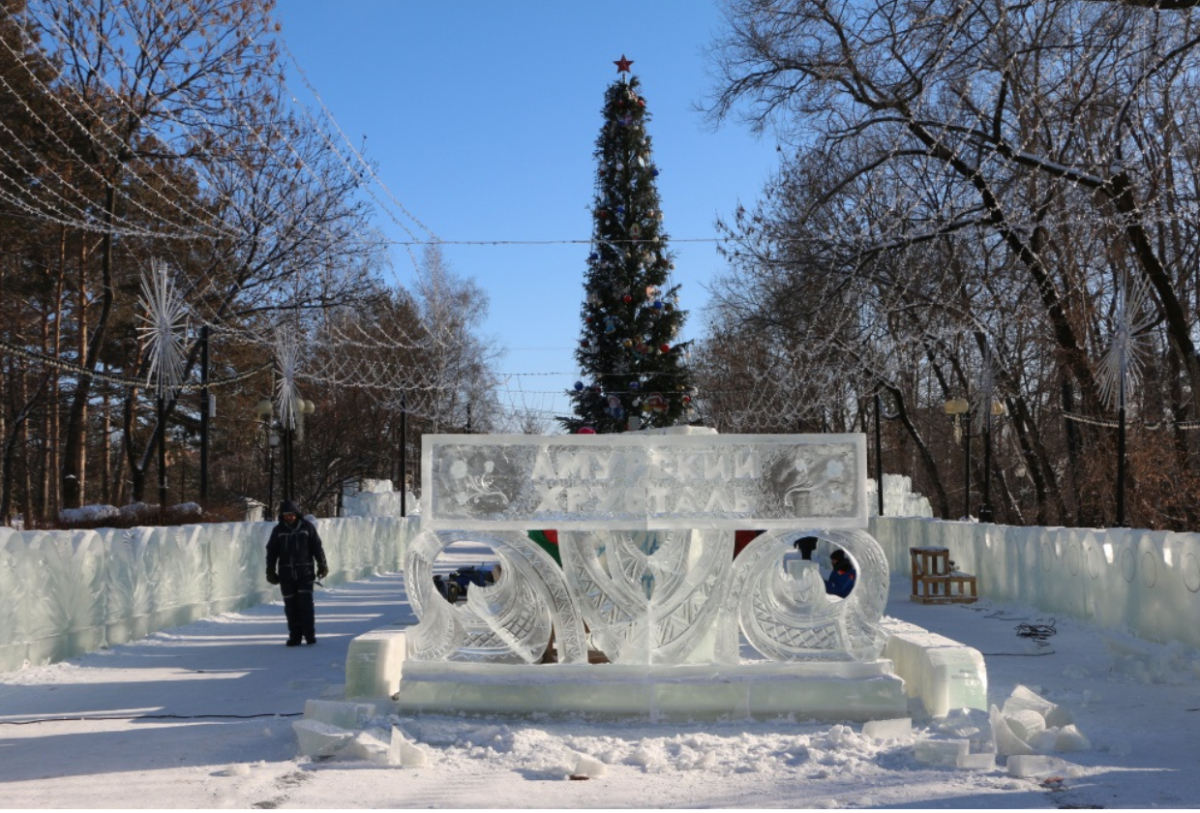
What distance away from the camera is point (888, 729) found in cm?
789

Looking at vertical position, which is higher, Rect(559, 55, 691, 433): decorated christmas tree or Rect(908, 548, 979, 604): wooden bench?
Rect(559, 55, 691, 433): decorated christmas tree

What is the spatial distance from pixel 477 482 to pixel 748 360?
32820 mm

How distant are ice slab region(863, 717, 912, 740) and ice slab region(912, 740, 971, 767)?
710 millimetres

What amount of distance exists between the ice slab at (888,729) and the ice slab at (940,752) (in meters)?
0.71

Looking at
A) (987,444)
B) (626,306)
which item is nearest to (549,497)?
(987,444)

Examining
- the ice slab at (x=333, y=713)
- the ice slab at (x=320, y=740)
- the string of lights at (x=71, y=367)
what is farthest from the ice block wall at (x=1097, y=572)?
the string of lights at (x=71, y=367)

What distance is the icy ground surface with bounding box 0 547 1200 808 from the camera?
21.0 ft

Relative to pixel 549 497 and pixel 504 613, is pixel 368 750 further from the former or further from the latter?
pixel 549 497

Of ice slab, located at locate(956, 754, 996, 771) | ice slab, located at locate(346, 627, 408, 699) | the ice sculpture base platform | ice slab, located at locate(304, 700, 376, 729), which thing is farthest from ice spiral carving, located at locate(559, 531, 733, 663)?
ice slab, located at locate(956, 754, 996, 771)

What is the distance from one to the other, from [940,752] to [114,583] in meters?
9.77

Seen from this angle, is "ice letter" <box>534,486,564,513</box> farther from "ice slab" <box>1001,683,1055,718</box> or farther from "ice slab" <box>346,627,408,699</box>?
"ice slab" <box>1001,683,1055,718</box>

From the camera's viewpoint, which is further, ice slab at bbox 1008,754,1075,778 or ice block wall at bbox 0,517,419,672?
ice block wall at bbox 0,517,419,672

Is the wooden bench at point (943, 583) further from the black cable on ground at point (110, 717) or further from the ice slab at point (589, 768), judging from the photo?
the ice slab at point (589, 768)

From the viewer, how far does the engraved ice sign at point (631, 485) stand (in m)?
8.95
